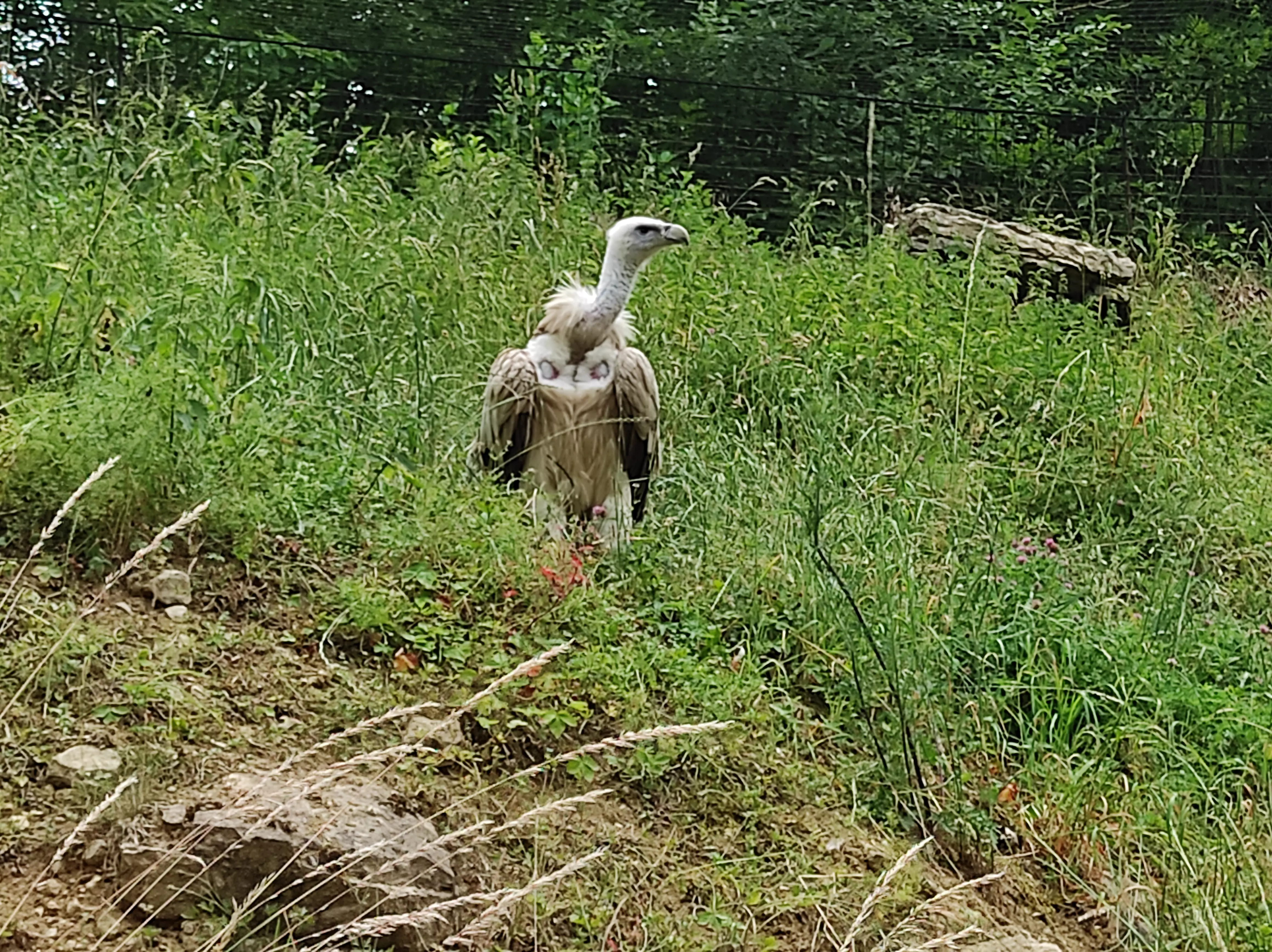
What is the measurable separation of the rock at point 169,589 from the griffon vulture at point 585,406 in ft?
4.31

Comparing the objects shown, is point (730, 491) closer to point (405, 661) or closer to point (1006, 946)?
point (405, 661)

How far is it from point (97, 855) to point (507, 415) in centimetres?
221

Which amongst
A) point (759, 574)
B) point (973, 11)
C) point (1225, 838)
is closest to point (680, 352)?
point (759, 574)

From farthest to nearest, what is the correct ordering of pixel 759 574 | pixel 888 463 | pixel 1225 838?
pixel 888 463
pixel 759 574
pixel 1225 838

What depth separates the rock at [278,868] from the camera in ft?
7.09

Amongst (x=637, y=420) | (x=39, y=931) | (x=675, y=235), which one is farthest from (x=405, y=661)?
(x=675, y=235)

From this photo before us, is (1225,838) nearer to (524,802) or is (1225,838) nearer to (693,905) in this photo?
(693,905)

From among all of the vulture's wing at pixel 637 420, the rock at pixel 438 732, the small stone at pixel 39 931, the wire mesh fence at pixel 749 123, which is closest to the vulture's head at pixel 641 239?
the vulture's wing at pixel 637 420

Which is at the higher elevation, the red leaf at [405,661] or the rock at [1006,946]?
the red leaf at [405,661]

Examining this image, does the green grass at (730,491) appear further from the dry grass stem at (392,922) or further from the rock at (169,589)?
the dry grass stem at (392,922)

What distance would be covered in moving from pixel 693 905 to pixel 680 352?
346 centimetres

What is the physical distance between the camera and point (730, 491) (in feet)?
15.2

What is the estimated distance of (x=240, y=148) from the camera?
6574 mm

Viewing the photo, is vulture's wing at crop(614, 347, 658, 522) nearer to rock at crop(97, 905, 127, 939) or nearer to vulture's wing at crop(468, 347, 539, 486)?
vulture's wing at crop(468, 347, 539, 486)
